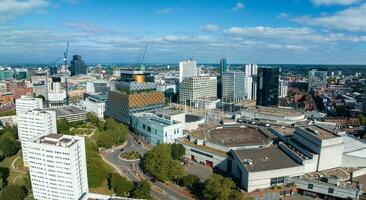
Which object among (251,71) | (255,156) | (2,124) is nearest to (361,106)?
(251,71)

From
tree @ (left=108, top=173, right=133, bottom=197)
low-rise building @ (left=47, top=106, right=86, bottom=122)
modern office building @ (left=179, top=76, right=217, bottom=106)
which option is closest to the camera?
tree @ (left=108, top=173, right=133, bottom=197)

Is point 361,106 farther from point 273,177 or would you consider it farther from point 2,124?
point 2,124

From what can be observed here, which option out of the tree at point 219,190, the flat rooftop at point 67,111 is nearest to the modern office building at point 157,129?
the flat rooftop at point 67,111

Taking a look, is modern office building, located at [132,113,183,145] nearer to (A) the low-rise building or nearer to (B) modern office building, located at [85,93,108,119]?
(A) the low-rise building

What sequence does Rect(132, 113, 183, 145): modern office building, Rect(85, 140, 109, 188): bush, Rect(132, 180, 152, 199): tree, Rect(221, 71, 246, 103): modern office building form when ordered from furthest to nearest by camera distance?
Rect(221, 71, 246, 103): modern office building
Rect(132, 113, 183, 145): modern office building
Rect(85, 140, 109, 188): bush
Rect(132, 180, 152, 199): tree

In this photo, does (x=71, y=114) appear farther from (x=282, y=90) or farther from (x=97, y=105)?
(x=282, y=90)

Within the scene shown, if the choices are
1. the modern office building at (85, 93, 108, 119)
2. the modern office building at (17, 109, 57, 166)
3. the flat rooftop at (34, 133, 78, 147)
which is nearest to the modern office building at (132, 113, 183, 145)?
the modern office building at (17, 109, 57, 166)

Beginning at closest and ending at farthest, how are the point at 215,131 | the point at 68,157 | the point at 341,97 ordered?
the point at 68,157
the point at 215,131
the point at 341,97
